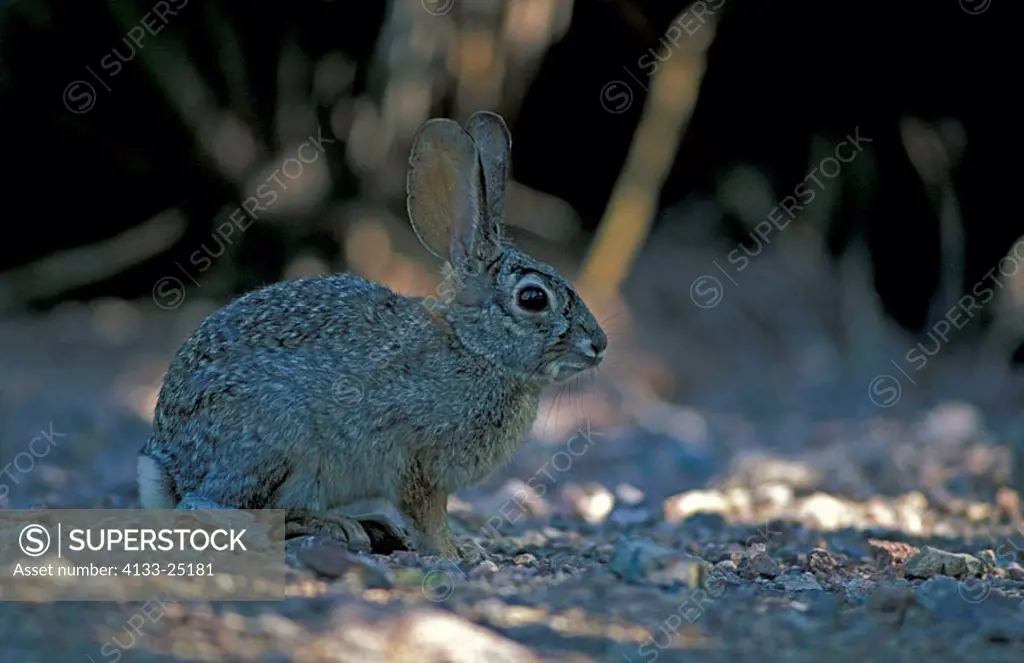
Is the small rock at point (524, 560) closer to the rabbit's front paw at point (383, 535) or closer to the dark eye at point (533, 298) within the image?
the rabbit's front paw at point (383, 535)

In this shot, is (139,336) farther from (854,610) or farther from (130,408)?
(854,610)

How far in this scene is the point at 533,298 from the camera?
17.7 ft

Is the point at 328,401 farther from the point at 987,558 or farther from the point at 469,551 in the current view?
the point at 987,558

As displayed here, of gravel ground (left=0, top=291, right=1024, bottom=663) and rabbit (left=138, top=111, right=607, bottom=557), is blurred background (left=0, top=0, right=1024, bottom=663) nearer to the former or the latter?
gravel ground (left=0, top=291, right=1024, bottom=663)

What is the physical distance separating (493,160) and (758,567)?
1888 millimetres

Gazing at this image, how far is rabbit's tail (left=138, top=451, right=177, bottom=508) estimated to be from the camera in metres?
5.07

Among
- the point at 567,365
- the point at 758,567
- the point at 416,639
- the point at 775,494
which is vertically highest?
the point at 775,494

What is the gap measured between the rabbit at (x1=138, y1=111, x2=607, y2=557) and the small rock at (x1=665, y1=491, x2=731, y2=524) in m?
1.42

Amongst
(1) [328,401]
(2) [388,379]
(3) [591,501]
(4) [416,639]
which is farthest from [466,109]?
(4) [416,639]

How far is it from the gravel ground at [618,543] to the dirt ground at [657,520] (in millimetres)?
13

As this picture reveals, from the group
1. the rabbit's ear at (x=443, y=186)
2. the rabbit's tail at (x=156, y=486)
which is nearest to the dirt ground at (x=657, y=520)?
the rabbit's tail at (x=156, y=486)

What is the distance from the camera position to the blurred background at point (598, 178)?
1017 cm

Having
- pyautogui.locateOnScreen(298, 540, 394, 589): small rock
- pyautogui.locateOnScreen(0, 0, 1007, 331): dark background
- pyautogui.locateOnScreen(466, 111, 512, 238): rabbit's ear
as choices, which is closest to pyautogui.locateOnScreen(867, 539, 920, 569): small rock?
pyautogui.locateOnScreen(466, 111, 512, 238): rabbit's ear

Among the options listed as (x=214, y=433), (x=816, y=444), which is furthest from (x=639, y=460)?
(x=214, y=433)
